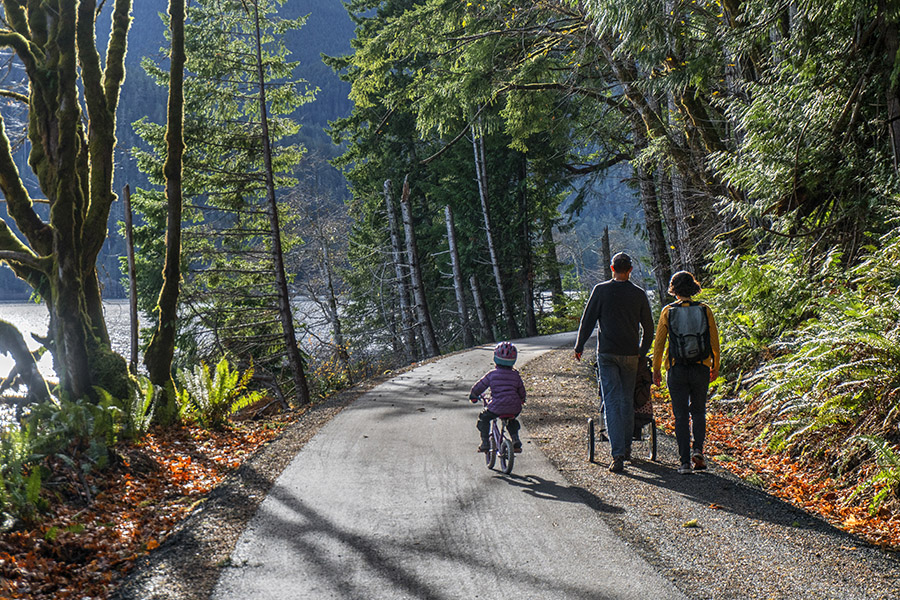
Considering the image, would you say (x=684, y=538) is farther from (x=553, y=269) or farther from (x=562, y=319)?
(x=562, y=319)

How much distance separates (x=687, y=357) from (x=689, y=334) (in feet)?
0.74

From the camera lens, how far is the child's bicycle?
6629 millimetres

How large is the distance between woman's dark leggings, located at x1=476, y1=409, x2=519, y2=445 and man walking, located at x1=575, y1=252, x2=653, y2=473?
946mm

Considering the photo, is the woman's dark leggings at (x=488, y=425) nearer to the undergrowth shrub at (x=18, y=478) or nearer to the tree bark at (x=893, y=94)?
the undergrowth shrub at (x=18, y=478)

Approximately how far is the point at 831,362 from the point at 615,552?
3745 millimetres

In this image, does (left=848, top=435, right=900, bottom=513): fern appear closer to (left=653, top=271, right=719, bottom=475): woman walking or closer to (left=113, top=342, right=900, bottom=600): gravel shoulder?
(left=113, top=342, right=900, bottom=600): gravel shoulder

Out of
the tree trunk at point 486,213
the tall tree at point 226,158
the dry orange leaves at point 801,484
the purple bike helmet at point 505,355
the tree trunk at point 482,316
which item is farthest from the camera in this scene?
the tree trunk at point 482,316

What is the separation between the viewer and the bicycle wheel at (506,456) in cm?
661

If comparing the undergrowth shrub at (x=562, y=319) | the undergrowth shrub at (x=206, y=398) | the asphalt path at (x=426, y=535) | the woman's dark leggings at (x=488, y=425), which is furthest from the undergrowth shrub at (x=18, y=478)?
the undergrowth shrub at (x=562, y=319)

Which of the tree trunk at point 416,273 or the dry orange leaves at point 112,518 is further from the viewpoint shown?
the tree trunk at point 416,273

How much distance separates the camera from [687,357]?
20.9ft

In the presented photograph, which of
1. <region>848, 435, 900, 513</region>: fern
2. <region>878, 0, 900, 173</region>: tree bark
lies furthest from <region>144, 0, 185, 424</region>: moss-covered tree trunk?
<region>878, 0, 900, 173</region>: tree bark

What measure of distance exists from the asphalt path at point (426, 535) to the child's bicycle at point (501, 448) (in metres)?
0.13

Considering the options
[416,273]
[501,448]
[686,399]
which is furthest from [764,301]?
[416,273]
